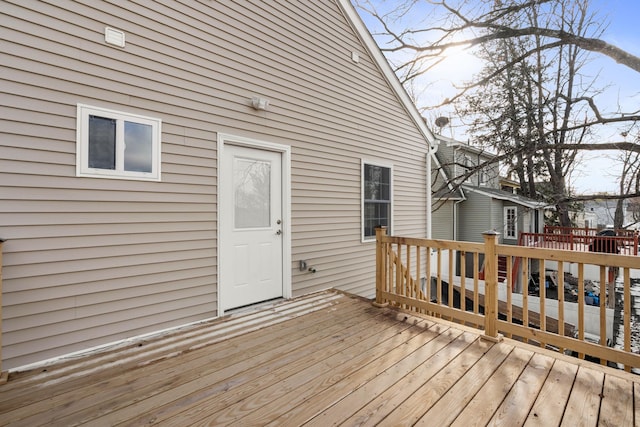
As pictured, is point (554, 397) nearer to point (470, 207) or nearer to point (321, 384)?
point (321, 384)

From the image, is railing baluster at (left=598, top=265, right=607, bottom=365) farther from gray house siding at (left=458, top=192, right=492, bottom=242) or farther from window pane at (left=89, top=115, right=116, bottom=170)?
gray house siding at (left=458, top=192, right=492, bottom=242)

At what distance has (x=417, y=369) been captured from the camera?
2.33m

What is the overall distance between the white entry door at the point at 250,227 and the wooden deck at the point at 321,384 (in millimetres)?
771

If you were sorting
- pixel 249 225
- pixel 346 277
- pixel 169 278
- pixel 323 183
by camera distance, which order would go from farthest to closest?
pixel 346 277 → pixel 323 183 → pixel 249 225 → pixel 169 278

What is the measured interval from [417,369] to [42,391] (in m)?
2.56

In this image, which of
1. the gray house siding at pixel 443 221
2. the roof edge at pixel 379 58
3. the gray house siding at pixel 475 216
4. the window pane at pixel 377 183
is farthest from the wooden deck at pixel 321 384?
the gray house siding at pixel 475 216

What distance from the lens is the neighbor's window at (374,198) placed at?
18.0 feet

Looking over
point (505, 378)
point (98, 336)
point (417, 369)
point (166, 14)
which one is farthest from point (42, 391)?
point (166, 14)

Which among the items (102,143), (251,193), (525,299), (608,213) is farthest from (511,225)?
(102,143)

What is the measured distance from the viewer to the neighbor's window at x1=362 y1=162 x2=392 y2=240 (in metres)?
5.49

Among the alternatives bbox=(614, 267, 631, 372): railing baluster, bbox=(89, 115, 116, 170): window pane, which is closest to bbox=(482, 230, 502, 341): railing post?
bbox=(614, 267, 631, 372): railing baluster

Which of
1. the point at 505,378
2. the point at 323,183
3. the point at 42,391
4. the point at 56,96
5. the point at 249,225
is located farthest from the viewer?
the point at 323,183

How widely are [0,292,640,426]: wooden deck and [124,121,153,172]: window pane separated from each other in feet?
5.27

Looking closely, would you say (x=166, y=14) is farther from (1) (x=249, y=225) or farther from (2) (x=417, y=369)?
(2) (x=417, y=369)
